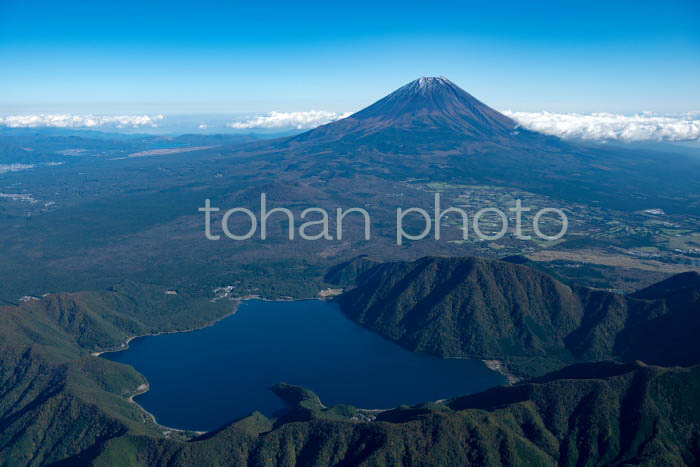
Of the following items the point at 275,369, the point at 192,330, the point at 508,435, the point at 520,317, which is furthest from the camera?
the point at 192,330

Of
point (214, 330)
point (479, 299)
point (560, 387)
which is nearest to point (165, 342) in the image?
point (214, 330)

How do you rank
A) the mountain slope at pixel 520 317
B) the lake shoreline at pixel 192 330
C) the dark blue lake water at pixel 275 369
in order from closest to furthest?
the lake shoreline at pixel 192 330 < the dark blue lake water at pixel 275 369 < the mountain slope at pixel 520 317

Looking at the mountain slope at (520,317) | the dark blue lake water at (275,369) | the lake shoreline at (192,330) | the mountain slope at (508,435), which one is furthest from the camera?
the mountain slope at (520,317)

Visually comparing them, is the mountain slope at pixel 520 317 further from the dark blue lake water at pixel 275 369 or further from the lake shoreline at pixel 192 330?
the dark blue lake water at pixel 275 369

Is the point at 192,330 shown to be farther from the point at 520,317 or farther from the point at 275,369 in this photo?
the point at 520,317

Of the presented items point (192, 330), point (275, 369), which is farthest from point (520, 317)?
point (192, 330)

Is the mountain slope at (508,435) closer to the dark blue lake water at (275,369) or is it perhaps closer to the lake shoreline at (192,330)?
the lake shoreline at (192,330)

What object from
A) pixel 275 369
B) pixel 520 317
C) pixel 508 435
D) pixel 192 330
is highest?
pixel 508 435

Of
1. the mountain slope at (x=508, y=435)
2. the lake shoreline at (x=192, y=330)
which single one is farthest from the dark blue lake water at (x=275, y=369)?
the mountain slope at (x=508, y=435)

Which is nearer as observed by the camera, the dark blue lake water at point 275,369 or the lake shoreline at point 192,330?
the lake shoreline at point 192,330

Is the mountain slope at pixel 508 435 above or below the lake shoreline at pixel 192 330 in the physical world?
above
